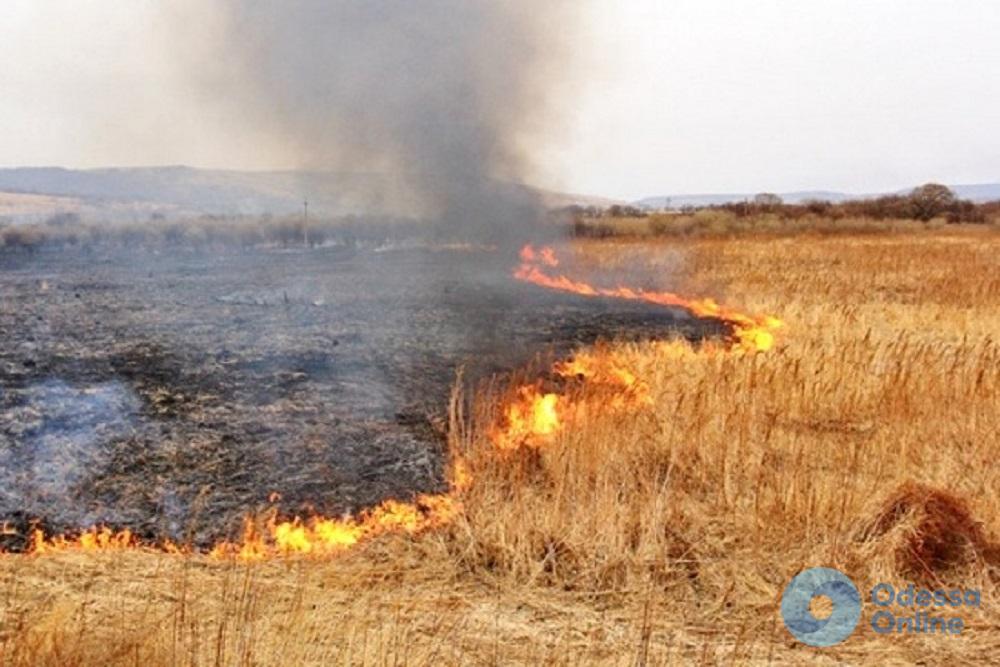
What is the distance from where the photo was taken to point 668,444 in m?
6.80

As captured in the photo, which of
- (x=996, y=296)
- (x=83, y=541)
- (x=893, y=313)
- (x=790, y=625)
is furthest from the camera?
(x=996, y=296)

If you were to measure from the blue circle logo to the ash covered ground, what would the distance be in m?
3.01

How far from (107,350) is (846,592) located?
31.6 ft

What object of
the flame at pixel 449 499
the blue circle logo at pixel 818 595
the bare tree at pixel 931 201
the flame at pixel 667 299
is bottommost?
the blue circle logo at pixel 818 595

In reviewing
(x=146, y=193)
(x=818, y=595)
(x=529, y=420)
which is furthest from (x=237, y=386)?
(x=146, y=193)

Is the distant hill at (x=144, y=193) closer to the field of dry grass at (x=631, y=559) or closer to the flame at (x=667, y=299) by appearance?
the flame at (x=667, y=299)

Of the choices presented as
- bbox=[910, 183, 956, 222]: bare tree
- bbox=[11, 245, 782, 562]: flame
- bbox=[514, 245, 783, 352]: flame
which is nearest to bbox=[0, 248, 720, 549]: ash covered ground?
bbox=[11, 245, 782, 562]: flame

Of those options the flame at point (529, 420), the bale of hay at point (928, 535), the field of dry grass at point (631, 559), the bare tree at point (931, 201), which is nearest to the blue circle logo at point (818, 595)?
the field of dry grass at point (631, 559)

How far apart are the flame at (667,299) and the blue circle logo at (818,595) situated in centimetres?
622

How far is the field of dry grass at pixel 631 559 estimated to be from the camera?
3.78 metres

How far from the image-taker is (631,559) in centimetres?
482

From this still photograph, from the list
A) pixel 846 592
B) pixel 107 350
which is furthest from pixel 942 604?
pixel 107 350

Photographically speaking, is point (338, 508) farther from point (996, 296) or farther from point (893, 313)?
point (996, 296)

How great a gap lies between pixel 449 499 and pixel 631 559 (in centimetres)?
155
